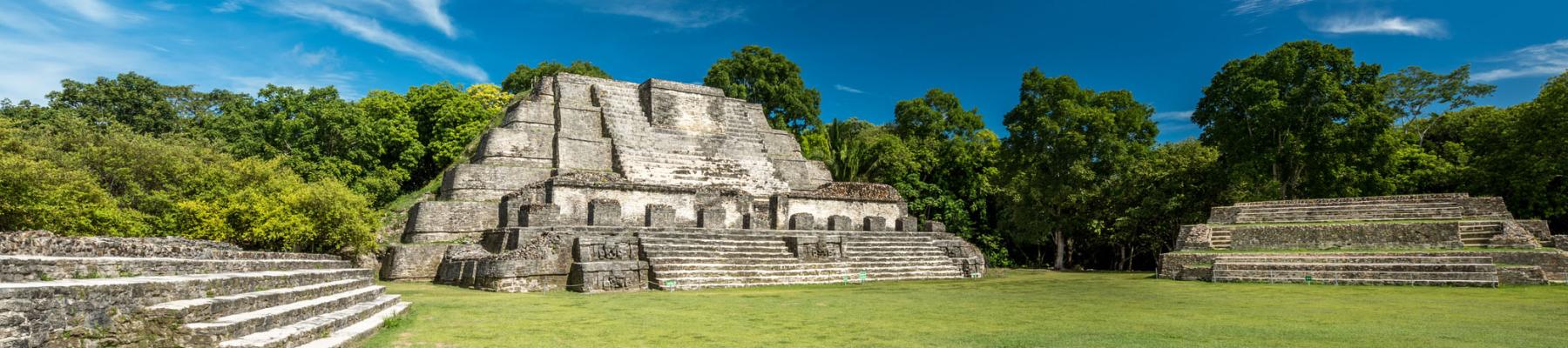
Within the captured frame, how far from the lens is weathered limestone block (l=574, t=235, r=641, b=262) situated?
576 inches

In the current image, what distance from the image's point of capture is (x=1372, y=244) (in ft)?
57.5

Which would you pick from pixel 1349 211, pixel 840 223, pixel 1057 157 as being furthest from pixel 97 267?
pixel 1349 211

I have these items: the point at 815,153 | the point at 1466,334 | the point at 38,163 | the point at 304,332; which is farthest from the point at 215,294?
the point at 815,153

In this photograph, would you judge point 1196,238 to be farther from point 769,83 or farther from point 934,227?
point 769,83

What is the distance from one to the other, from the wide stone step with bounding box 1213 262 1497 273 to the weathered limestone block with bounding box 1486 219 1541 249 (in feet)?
7.58

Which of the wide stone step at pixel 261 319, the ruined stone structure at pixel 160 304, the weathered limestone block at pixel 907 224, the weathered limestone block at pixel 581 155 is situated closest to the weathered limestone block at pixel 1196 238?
the weathered limestone block at pixel 907 224

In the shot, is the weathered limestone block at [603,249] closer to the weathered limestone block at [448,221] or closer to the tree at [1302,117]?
the weathered limestone block at [448,221]

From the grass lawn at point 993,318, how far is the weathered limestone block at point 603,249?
4.14ft

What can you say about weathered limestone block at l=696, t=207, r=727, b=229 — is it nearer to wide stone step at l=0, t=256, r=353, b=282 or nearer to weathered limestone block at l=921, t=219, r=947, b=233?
weathered limestone block at l=921, t=219, r=947, b=233

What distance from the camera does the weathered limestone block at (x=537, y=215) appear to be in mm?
16562

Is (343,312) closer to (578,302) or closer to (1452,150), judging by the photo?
(578,302)

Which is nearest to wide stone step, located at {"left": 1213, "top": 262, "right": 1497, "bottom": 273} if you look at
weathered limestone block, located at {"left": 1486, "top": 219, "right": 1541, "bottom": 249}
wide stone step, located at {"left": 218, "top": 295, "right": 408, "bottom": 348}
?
weathered limestone block, located at {"left": 1486, "top": 219, "right": 1541, "bottom": 249}

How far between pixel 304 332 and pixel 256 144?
24004mm

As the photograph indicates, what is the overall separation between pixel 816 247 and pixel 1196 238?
869 cm
